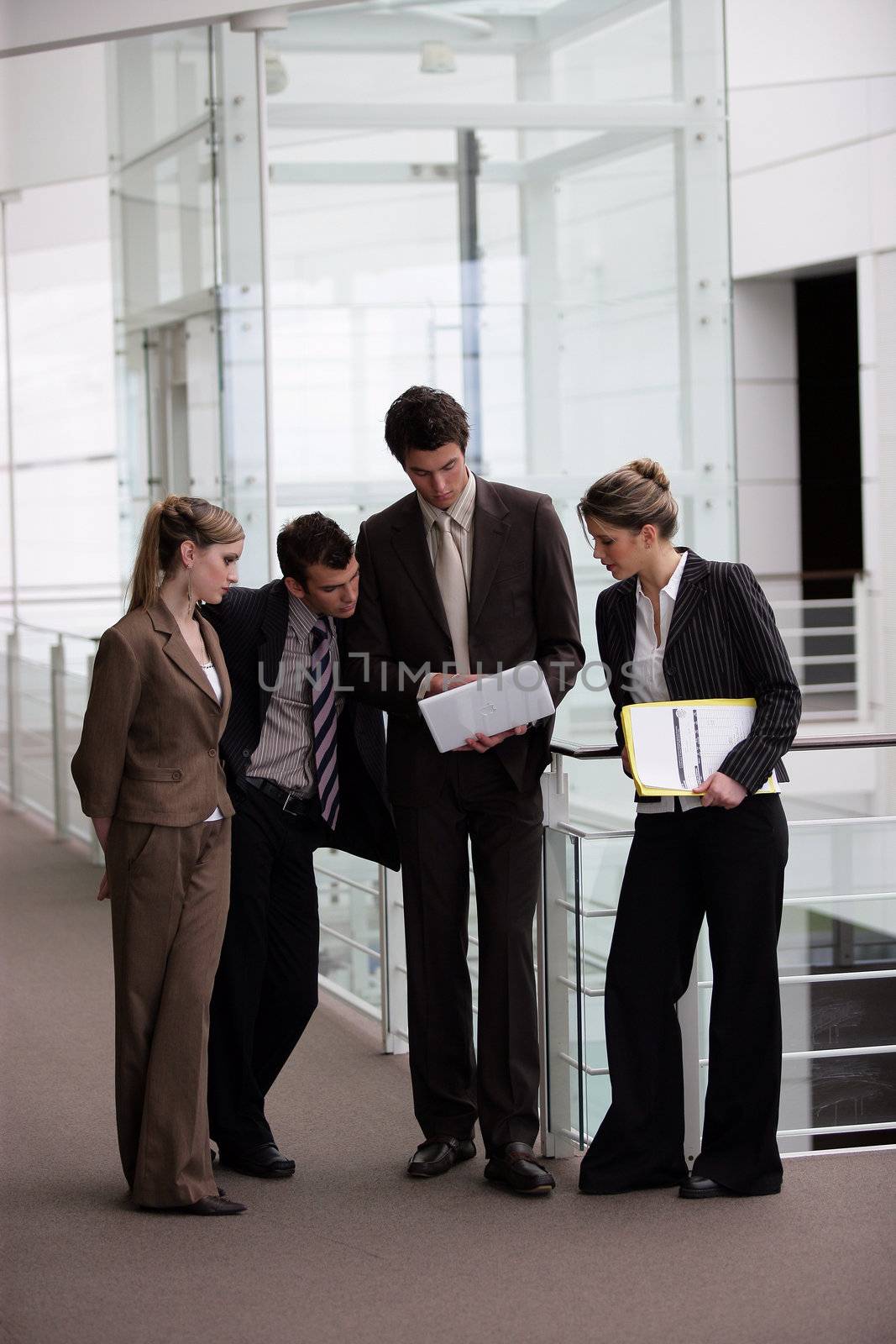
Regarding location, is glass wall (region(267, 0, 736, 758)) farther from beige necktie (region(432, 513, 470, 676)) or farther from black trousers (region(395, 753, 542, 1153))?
black trousers (region(395, 753, 542, 1153))

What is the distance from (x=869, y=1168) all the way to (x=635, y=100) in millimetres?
4192

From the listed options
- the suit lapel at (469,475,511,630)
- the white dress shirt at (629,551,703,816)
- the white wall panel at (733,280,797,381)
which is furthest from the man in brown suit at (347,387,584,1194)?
the white wall panel at (733,280,797,381)

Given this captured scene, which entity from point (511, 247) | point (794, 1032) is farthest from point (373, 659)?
point (511, 247)

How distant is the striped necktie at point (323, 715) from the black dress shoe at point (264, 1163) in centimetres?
66

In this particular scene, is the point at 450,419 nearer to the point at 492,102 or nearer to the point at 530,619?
the point at 530,619

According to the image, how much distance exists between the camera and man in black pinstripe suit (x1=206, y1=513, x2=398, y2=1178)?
9.71 ft

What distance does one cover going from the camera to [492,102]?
230 inches

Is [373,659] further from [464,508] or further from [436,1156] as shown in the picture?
[436,1156]

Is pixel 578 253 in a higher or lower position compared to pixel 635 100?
lower

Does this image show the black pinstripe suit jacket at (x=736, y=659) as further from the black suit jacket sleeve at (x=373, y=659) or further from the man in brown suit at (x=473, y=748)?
the black suit jacket sleeve at (x=373, y=659)

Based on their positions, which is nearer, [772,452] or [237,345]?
[237,345]

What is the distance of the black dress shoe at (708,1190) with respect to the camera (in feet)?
9.36

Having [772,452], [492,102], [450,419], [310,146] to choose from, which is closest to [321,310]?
[310,146]

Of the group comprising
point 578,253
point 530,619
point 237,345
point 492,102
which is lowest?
point 530,619
